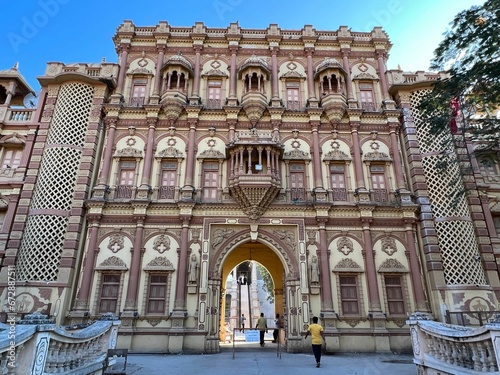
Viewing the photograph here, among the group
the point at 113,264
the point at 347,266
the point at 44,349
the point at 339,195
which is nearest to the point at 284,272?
the point at 347,266

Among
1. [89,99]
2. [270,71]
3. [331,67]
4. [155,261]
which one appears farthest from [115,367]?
[331,67]

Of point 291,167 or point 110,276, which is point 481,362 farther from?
point 110,276

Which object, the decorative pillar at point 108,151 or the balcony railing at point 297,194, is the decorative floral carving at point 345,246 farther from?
the decorative pillar at point 108,151

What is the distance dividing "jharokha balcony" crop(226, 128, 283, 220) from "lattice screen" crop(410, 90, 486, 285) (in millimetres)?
7296

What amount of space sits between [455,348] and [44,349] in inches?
298

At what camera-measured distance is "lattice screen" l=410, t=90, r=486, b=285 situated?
14070mm

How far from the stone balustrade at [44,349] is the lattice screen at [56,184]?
318 inches

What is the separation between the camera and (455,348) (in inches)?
262

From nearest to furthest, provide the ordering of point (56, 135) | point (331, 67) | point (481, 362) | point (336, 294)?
1. point (481, 362)
2. point (336, 294)
3. point (56, 135)
4. point (331, 67)

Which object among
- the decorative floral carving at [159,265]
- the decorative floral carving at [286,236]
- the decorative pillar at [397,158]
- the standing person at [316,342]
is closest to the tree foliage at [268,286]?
the decorative floral carving at [286,236]

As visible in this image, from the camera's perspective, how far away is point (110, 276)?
14312 millimetres

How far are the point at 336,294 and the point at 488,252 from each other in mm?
7080

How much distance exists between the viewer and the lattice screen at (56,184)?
45.5 ft

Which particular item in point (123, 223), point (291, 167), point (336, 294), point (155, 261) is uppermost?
point (291, 167)
